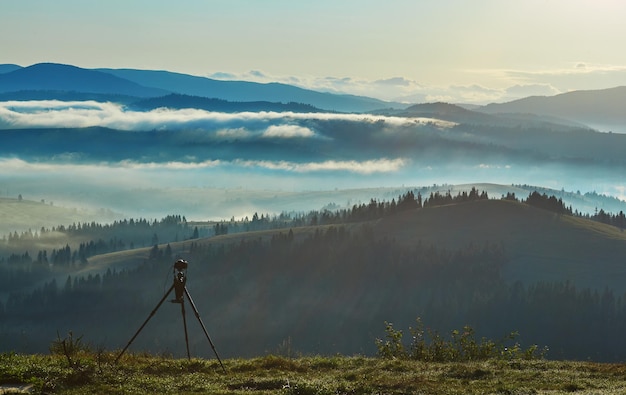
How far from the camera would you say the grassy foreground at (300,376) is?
33.8 m

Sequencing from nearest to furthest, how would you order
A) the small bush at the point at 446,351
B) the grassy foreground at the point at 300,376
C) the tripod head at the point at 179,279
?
the grassy foreground at the point at 300,376 < the tripod head at the point at 179,279 < the small bush at the point at 446,351

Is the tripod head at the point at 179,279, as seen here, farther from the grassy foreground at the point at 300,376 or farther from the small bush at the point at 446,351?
the small bush at the point at 446,351

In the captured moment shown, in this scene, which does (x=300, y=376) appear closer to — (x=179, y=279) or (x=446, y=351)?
(x=179, y=279)

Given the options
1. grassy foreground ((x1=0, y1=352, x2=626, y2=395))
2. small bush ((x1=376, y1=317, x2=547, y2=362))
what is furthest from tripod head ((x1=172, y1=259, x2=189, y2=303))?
small bush ((x1=376, y1=317, x2=547, y2=362))

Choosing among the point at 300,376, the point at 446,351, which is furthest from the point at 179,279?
the point at 446,351

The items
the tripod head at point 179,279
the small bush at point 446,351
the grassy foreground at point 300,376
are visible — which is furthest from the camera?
the small bush at point 446,351

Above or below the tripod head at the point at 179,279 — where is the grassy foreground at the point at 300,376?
below

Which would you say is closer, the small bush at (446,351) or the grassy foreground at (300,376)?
the grassy foreground at (300,376)

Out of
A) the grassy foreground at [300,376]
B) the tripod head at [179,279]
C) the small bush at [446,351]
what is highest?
the tripod head at [179,279]

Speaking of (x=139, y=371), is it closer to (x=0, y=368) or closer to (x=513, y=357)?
(x=0, y=368)

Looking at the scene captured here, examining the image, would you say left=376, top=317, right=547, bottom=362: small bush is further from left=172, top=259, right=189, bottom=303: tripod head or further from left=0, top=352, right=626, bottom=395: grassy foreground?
left=172, top=259, right=189, bottom=303: tripod head

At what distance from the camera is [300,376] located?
38.0 meters

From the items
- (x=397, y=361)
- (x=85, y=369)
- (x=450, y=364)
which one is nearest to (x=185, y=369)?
(x=85, y=369)

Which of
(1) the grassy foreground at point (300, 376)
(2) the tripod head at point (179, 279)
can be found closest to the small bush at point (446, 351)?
(1) the grassy foreground at point (300, 376)
